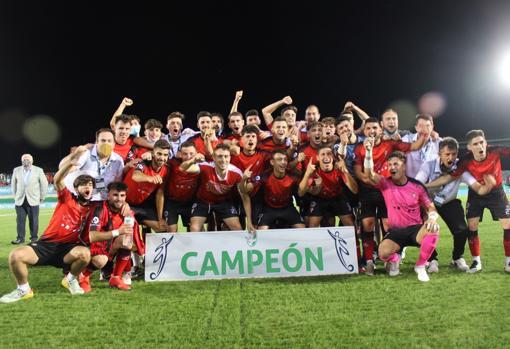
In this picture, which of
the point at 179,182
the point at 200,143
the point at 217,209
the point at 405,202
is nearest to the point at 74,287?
the point at 179,182

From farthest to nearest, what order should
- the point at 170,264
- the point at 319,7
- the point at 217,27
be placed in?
the point at 217,27
the point at 319,7
the point at 170,264

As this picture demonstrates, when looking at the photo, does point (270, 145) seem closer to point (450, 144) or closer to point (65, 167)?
point (450, 144)

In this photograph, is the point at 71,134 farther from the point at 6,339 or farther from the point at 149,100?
the point at 6,339

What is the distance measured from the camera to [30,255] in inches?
148

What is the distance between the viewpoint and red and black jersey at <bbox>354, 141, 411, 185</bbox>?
4.89 meters

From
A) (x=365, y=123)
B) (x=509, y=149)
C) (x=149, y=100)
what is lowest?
(x=509, y=149)

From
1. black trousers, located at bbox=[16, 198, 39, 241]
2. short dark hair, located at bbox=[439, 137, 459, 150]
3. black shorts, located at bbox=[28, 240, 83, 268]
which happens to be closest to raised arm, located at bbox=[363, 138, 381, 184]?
short dark hair, located at bbox=[439, 137, 459, 150]

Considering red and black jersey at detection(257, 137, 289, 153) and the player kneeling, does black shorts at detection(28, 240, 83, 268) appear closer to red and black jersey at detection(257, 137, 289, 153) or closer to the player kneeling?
the player kneeling

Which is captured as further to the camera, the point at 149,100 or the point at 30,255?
the point at 149,100

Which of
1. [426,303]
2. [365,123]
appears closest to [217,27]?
[365,123]

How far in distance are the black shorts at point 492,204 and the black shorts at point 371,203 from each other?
0.94m

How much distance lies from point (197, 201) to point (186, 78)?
28095 millimetres

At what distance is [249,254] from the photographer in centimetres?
443

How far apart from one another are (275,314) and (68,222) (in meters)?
2.16
